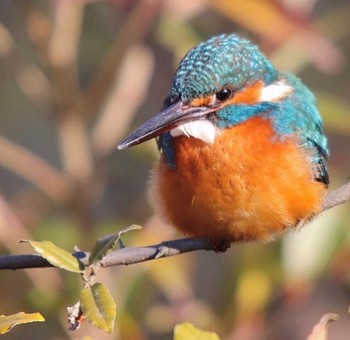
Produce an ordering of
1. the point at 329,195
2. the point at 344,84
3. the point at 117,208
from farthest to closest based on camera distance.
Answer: the point at 344,84 → the point at 117,208 → the point at 329,195

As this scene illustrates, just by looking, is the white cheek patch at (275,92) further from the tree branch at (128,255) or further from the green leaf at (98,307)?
the green leaf at (98,307)

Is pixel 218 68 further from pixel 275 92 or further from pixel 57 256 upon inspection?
pixel 57 256

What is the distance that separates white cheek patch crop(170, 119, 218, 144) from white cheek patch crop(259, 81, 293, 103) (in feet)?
0.91

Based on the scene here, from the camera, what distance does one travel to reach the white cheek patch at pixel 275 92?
356cm

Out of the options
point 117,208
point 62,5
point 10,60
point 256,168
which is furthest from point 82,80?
point 256,168

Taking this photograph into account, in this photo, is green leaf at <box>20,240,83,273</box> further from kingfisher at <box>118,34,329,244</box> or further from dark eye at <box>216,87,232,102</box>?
dark eye at <box>216,87,232,102</box>

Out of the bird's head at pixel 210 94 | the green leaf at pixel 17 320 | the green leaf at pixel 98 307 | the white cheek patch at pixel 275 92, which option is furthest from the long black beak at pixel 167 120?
the green leaf at pixel 17 320

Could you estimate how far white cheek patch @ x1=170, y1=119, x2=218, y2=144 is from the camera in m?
3.29

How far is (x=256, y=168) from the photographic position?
11.1 ft

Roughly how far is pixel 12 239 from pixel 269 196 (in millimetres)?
1313

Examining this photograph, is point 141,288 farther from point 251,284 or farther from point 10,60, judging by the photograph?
point 10,60

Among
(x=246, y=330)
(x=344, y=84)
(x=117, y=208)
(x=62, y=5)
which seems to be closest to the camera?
(x=62, y=5)

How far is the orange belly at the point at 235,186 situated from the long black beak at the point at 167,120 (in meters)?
0.13

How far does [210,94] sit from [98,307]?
47.6 inches
